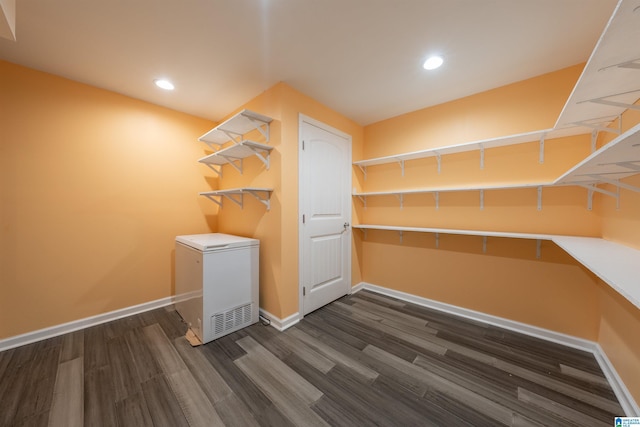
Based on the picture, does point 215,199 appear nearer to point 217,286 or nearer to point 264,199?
point 264,199

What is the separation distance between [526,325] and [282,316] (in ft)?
7.43

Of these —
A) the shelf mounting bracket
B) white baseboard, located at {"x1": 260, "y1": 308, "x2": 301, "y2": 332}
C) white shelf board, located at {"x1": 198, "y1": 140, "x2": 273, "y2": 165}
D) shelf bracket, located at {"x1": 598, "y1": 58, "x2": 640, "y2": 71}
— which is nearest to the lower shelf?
shelf bracket, located at {"x1": 598, "y1": 58, "x2": 640, "y2": 71}

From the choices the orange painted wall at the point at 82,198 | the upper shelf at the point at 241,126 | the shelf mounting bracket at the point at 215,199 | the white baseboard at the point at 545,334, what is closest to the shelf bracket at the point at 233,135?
the upper shelf at the point at 241,126

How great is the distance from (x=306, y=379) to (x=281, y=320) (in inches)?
26.9

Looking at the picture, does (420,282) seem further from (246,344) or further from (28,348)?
(28,348)

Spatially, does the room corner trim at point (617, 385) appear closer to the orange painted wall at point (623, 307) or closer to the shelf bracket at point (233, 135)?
the orange painted wall at point (623, 307)

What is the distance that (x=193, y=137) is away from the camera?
113 inches

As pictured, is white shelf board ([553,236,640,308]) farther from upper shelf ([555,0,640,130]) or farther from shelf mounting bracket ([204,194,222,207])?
shelf mounting bracket ([204,194,222,207])

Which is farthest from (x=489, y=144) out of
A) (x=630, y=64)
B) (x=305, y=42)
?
(x=305, y=42)

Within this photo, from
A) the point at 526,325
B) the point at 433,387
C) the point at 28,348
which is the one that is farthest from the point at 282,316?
the point at 526,325

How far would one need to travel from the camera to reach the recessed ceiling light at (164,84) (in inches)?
83.5

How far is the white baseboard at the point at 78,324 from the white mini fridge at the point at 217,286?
48 cm

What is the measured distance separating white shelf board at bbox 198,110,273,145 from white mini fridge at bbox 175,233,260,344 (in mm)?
1182

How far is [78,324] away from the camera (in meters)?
2.10
